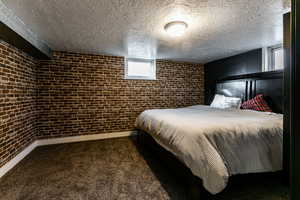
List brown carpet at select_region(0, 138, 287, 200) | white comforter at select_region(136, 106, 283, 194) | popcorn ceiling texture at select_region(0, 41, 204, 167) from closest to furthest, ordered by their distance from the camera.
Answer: white comforter at select_region(136, 106, 283, 194), brown carpet at select_region(0, 138, 287, 200), popcorn ceiling texture at select_region(0, 41, 204, 167)

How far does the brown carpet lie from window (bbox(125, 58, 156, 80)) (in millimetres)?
2202

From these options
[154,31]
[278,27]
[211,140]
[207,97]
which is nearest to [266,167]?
[211,140]

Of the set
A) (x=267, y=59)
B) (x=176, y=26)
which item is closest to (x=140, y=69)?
(x=176, y=26)

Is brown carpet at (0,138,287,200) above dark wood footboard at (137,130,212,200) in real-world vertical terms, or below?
below

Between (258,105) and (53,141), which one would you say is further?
(53,141)

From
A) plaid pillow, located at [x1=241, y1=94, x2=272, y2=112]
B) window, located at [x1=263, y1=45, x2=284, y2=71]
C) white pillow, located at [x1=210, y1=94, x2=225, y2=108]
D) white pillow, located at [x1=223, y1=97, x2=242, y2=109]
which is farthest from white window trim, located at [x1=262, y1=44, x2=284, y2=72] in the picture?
white pillow, located at [x1=210, y1=94, x2=225, y2=108]

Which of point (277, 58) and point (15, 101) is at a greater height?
point (277, 58)

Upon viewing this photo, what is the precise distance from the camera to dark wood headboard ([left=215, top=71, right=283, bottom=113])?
2.59m

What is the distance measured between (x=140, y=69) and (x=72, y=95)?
1.92 metres

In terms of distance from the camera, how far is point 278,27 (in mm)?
2113

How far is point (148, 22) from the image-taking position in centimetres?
197

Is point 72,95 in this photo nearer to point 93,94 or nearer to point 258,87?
point 93,94

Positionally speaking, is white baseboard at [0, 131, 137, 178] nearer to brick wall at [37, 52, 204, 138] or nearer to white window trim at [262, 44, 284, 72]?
brick wall at [37, 52, 204, 138]

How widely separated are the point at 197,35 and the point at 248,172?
215 cm
